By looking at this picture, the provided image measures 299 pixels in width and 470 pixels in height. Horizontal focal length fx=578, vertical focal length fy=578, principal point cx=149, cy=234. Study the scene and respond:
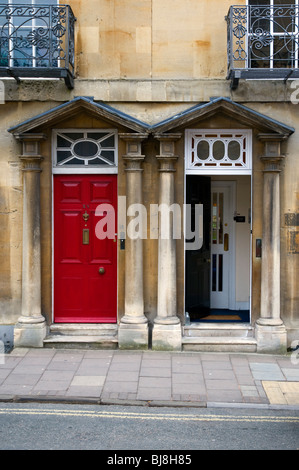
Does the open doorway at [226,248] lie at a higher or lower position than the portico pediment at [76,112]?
lower

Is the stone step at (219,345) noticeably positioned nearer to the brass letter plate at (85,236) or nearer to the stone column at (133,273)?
the stone column at (133,273)

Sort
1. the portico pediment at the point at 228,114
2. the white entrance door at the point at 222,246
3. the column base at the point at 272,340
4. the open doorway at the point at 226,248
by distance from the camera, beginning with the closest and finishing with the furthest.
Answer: the portico pediment at the point at 228,114
the column base at the point at 272,340
the open doorway at the point at 226,248
the white entrance door at the point at 222,246

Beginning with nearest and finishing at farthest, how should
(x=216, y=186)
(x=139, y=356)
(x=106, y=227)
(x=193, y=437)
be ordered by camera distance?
(x=193, y=437), (x=139, y=356), (x=106, y=227), (x=216, y=186)

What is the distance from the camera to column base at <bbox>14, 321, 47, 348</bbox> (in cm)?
954

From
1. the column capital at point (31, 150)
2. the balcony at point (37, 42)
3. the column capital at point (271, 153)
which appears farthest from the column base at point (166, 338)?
the balcony at point (37, 42)

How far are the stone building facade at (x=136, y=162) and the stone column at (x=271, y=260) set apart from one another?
2cm

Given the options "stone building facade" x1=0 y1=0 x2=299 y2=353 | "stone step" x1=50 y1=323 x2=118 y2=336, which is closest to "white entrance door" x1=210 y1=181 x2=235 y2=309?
"stone building facade" x1=0 y1=0 x2=299 y2=353

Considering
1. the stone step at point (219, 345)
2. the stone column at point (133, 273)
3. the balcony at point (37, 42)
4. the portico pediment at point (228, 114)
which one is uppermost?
the balcony at point (37, 42)

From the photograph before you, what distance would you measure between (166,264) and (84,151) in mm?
2370

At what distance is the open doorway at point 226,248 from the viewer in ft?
38.0

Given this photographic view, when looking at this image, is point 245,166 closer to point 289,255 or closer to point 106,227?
point 289,255

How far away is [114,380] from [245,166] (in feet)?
13.6
